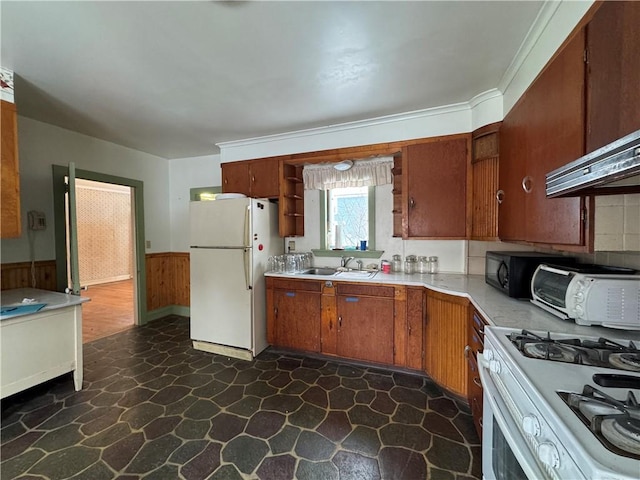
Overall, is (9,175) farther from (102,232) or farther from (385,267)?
(102,232)

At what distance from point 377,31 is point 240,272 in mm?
2416

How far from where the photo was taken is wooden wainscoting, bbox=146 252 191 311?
408 centimetres

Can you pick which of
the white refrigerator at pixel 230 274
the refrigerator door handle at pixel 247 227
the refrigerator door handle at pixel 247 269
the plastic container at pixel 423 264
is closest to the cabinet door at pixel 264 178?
the white refrigerator at pixel 230 274

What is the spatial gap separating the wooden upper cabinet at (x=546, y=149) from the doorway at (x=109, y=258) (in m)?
4.25

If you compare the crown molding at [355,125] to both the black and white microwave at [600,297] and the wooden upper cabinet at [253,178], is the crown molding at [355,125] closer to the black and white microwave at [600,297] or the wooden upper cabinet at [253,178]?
the wooden upper cabinet at [253,178]

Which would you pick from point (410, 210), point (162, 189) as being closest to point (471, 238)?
point (410, 210)

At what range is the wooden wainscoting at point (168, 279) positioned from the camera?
408cm

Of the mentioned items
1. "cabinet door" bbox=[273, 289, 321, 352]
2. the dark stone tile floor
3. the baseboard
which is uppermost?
"cabinet door" bbox=[273, 289, 321, 352]

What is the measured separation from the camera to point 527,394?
2.83 feet

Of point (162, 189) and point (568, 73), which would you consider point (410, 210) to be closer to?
point (568, 73)

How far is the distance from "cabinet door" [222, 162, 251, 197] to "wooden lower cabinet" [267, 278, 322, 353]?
1266 millimetres

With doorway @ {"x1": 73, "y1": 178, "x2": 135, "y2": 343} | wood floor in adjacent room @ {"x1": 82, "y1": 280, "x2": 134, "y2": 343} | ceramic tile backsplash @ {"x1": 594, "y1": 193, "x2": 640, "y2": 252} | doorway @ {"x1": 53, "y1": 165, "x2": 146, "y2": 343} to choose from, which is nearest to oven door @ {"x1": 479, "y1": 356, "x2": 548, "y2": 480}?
ceramic tile backsplash @ {"x1": 594, "y1": 193, "x2": 640, "y2": 252}

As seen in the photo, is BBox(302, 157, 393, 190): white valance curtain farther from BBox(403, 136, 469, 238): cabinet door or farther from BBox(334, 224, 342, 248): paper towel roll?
BBox(334, 224, 342, 248): paper towel roll

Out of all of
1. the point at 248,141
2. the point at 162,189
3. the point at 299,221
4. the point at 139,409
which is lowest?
the point at 139,409
